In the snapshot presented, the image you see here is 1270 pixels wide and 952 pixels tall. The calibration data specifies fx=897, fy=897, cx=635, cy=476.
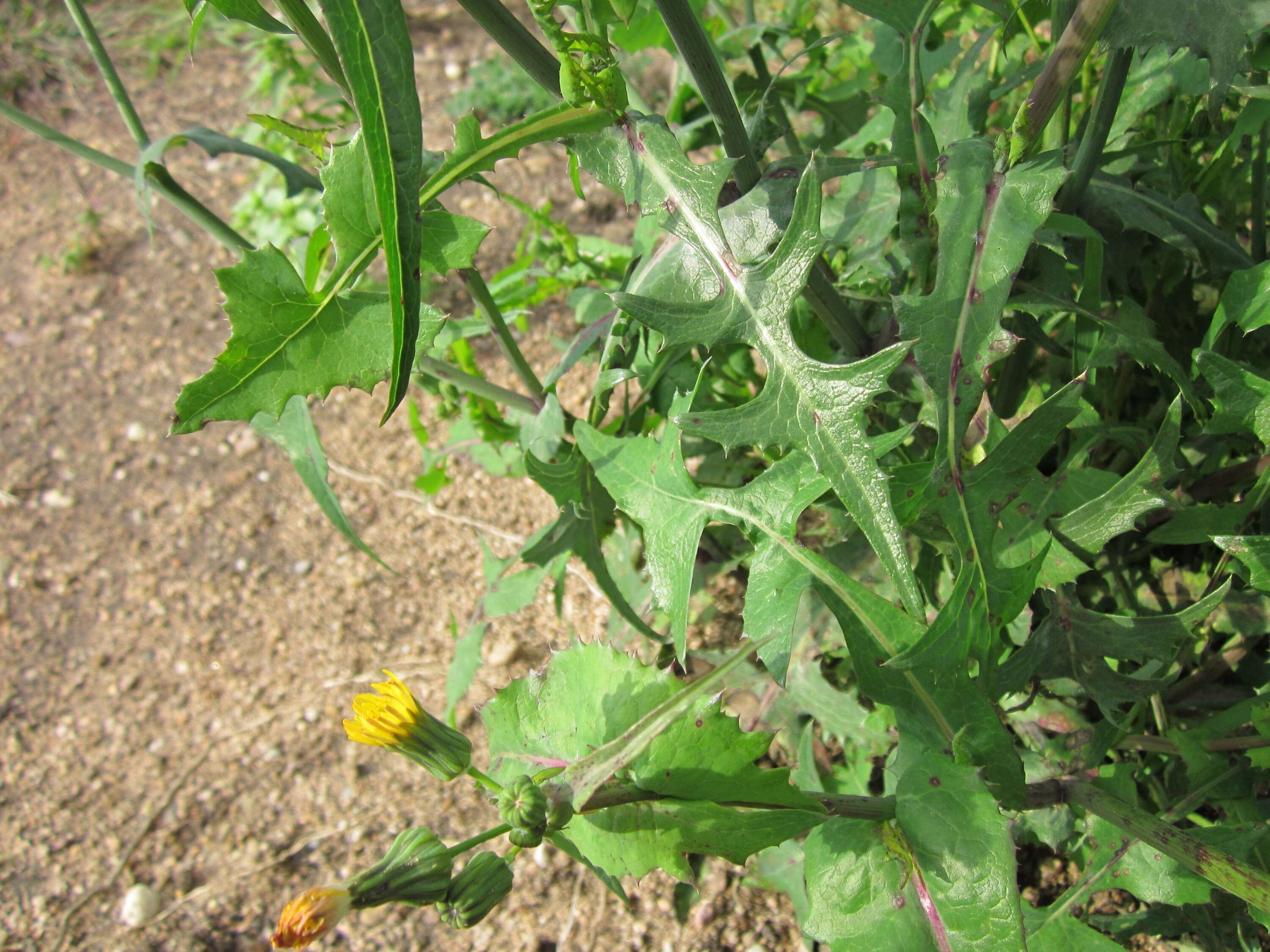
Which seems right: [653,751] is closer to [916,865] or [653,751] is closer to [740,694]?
[916,865]

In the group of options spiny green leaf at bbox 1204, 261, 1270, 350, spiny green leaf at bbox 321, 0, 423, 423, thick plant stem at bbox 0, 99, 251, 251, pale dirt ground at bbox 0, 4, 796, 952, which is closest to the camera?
spiny green leaf at bbox 321, 0, 423, 423

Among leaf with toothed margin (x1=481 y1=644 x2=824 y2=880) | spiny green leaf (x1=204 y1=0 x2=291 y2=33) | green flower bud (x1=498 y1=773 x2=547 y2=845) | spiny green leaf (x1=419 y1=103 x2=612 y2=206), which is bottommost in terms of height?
leaf with toothed margin (x1=481 y1=644 x2=824 y2=880)

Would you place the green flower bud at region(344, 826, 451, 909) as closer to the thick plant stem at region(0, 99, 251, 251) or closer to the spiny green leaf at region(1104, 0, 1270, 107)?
the thick plant stem at region(0, 99, 251, 251)

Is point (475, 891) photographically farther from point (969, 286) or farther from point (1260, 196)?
point (1260, 196)

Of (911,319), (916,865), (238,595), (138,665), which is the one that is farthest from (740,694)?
(138,665)

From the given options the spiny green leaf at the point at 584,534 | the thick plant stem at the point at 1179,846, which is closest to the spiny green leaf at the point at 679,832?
the thick plant stem at the point at 1179,846

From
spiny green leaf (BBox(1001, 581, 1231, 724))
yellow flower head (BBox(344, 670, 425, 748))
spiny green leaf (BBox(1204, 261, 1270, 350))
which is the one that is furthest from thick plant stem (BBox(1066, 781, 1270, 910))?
yellow flower head (BBox(344, 670, 425, 748))

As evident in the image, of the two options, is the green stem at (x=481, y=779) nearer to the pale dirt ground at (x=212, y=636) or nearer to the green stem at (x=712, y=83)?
the green stem at (x=712, y=83)
